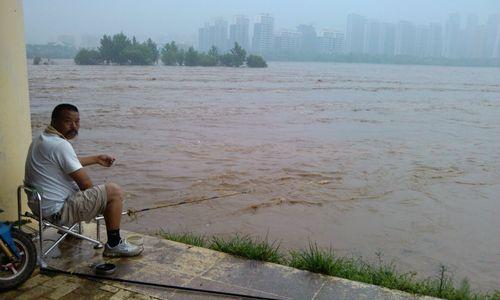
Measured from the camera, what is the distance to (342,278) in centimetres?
395

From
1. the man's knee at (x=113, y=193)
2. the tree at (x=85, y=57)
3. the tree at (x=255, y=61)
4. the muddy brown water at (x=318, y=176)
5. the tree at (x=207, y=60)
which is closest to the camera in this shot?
the man's knee at (x=113, y=193)

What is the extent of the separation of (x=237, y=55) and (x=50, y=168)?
89.4 metres

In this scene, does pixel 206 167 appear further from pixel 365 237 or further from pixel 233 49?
pixel 233 49

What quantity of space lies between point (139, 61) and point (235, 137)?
72.4 metres

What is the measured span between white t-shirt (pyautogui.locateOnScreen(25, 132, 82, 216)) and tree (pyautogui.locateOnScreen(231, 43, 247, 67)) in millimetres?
88921

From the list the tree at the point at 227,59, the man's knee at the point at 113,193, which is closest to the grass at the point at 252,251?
the man's knee at the point at 113,193

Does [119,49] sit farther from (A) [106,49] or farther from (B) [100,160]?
(B) [100,160]

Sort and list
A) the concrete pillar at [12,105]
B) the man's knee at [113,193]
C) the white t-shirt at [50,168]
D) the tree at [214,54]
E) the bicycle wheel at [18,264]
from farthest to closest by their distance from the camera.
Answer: the tree at [214,54] < the concrete pillar at [12,105] < the man's knee at [113,193] < the white t-shirt at [50,168] < the bicycle wheel at [18,264]

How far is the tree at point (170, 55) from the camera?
91.4 m

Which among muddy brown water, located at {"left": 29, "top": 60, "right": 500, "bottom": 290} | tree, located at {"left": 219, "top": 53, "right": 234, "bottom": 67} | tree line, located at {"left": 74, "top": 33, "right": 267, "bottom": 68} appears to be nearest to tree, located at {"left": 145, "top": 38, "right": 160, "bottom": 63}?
tree line, located at {"left": 74, "top": 33, "right": 267, "bottom": 68}

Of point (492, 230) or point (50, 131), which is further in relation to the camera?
point (492, 230)

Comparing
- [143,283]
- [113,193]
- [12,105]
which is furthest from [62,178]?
[143,283]

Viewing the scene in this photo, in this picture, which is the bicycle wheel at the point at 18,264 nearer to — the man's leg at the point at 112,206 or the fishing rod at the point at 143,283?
the fishing rod at the point at 143,283

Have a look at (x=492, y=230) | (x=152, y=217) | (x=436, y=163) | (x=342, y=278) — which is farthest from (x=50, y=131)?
(x=436, y=163)
